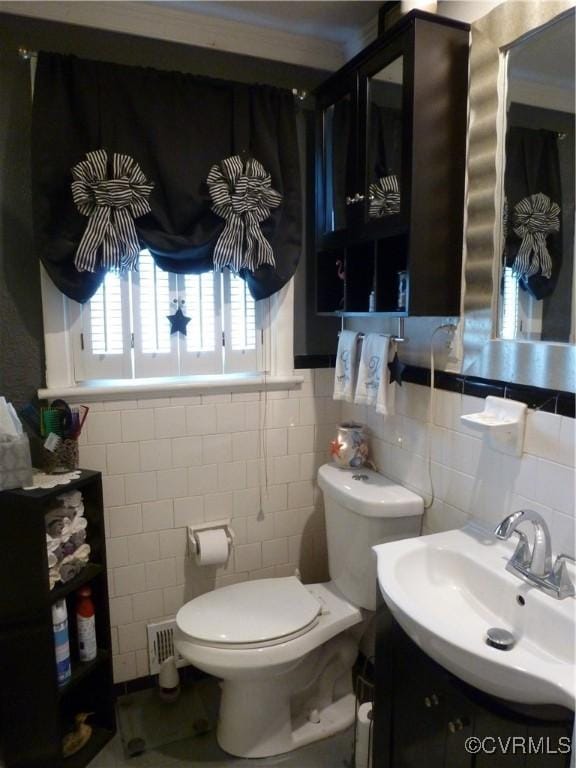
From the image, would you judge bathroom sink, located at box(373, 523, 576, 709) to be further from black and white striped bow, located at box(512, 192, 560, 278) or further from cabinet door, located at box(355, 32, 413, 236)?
cabinet door, located at box(355, 32, 413, 236)

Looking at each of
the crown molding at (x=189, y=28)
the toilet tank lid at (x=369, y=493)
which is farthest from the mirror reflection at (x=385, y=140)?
the toilet tank lid at (x=369, y=493)

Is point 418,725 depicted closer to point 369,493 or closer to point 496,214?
point 369,493

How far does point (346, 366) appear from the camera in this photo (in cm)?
197

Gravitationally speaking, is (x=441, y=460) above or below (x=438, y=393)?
below

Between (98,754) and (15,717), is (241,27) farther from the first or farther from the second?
(98,754)

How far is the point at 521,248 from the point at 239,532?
4.75 ft

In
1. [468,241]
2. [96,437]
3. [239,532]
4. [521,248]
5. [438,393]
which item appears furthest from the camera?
[239,532]

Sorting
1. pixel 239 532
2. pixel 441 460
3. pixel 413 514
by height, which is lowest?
pixel 239 532

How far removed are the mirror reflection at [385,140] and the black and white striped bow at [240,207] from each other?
0.40 meters

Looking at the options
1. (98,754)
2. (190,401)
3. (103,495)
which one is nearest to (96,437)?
(103,495)

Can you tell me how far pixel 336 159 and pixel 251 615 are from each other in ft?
5.17

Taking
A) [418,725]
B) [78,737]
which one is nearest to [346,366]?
[418,725]

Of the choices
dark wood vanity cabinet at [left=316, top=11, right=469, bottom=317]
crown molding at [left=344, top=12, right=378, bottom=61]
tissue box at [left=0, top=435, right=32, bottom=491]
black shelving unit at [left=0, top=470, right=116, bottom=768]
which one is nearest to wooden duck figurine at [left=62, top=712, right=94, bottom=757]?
black shelving unit at [left=0, top=470, right=116, bottom=768]

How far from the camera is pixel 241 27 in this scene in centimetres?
191
